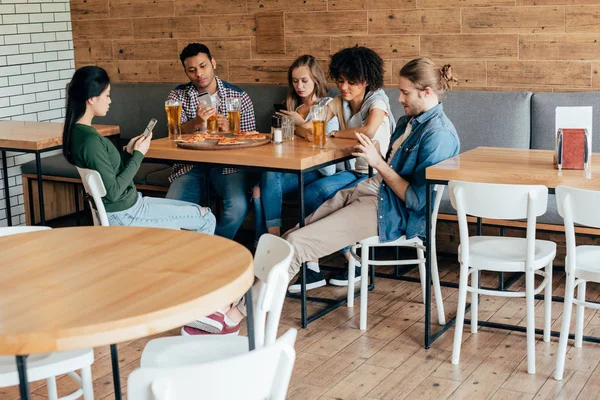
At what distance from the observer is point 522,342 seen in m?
3.63

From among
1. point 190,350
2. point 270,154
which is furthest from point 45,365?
point 270,154

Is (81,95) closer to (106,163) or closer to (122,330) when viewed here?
(106,163)

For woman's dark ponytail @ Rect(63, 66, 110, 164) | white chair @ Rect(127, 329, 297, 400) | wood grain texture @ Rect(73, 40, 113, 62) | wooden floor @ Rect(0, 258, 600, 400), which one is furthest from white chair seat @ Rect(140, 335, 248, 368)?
wood grain texture @ Rect(73, 40, 113, 62)

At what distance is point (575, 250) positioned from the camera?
3.27 m

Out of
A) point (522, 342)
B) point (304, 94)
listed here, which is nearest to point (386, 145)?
point (304, 94)

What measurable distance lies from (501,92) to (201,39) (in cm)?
227

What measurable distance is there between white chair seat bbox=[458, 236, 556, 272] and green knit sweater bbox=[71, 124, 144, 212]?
155cm

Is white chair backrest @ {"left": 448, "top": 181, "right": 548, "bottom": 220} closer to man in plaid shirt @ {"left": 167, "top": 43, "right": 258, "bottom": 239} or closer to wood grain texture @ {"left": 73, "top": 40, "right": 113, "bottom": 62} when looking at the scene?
man in plaid shirt @ {"left": 167, "top": 43, "right": 258, "bottom": 239}

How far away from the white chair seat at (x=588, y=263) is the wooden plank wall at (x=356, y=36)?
1.70 metres

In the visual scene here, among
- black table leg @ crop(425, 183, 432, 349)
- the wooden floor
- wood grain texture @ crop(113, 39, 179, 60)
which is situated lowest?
the wooden floor

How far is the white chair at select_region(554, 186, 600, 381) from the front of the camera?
2.96m

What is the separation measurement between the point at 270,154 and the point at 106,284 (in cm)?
183

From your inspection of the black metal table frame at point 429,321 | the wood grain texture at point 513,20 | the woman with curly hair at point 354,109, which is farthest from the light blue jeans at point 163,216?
the wood grain texture at point 513,20

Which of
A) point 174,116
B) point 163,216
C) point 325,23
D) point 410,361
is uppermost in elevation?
point 325,23
